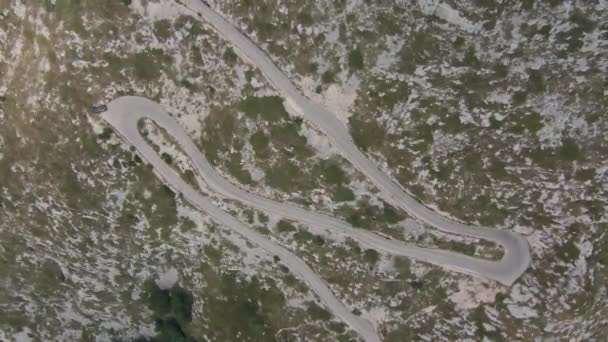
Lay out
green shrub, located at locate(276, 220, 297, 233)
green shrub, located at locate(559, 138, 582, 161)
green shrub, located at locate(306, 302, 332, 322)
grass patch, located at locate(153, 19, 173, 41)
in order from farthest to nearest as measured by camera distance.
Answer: green shrub, located at locate(306, 302, 332, 322) < green shrub, located at locate(276, 220, 297, 233) < grass patch, located at locate(153, 19, 173, 41) < green shrub, located at locate(559, 138, 582, 161)

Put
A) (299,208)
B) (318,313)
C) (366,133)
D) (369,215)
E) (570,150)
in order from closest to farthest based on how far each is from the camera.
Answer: (570,150)
(366,133)
(369,215)
(299,208)
(318,313)

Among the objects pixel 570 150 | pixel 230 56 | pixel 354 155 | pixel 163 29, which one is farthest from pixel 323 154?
pixel 570 150

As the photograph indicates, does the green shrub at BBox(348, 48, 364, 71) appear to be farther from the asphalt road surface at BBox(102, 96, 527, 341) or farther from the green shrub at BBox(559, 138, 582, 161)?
the green shrub at BBox(559, 138, 582, 161)

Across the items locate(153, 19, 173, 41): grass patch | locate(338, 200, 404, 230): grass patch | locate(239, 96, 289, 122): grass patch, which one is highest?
locate(153, 19, 173, 41): grass patch

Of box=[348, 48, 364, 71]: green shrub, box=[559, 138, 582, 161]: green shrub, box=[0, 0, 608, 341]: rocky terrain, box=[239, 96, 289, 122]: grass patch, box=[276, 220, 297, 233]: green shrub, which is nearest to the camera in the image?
box=[0, 0, 608, 341]: rocky terrain

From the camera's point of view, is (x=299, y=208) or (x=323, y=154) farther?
(x=299, y=208)

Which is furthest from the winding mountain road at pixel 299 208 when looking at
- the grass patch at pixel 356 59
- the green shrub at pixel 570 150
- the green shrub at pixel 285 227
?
the green shrub at pixel 570 150

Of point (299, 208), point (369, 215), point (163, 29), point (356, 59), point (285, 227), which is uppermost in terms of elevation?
point (356, 59)

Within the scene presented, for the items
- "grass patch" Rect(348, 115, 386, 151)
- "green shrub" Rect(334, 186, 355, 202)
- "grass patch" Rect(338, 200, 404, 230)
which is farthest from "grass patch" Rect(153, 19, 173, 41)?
"grass patch" Rect(338, 200, 404, 230)

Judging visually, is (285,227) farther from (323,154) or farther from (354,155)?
(354,155)

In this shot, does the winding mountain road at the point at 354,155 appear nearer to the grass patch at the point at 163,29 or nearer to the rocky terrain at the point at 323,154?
the rocky terrain at the point at 323,154

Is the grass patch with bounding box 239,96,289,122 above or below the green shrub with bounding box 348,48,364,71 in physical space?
below
